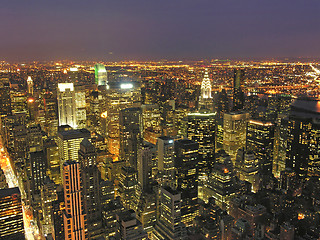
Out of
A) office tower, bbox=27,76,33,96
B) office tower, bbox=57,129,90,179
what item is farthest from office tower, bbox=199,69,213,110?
office tower, bbox=27,76,33,96

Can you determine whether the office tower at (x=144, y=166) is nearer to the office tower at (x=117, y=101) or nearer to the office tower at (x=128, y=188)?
the office tower at (x=128, y=188)

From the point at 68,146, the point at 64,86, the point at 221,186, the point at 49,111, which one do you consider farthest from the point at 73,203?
the point at 49,111

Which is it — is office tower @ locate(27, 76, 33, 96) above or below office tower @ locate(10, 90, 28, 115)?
above

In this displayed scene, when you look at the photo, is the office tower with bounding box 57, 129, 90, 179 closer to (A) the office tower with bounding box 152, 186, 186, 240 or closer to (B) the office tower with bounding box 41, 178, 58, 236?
(B) the office tower with bounding box 41, 178, 58, 236

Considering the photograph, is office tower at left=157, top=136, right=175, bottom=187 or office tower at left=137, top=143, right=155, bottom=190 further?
office tower at left=157, top=136, right=175, bottom=187

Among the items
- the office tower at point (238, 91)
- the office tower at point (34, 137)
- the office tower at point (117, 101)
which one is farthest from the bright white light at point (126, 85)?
the office tower at point (238, 91)

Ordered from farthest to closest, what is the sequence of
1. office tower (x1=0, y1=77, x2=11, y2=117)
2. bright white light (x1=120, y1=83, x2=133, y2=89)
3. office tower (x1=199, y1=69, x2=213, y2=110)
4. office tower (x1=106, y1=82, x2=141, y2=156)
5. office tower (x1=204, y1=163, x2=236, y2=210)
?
bright white light (x1=120, y1=83, x2=133, y2=89) → office tower (x1=0, y1=77, x2=11, y2=117) → office tower (x1=199, y1=69, x2=213, y2=110) → office tower (x1=106, y1=82, x2=141, y2=156) → office tower (x1=204, y1=163, x2=236, y2=210)
